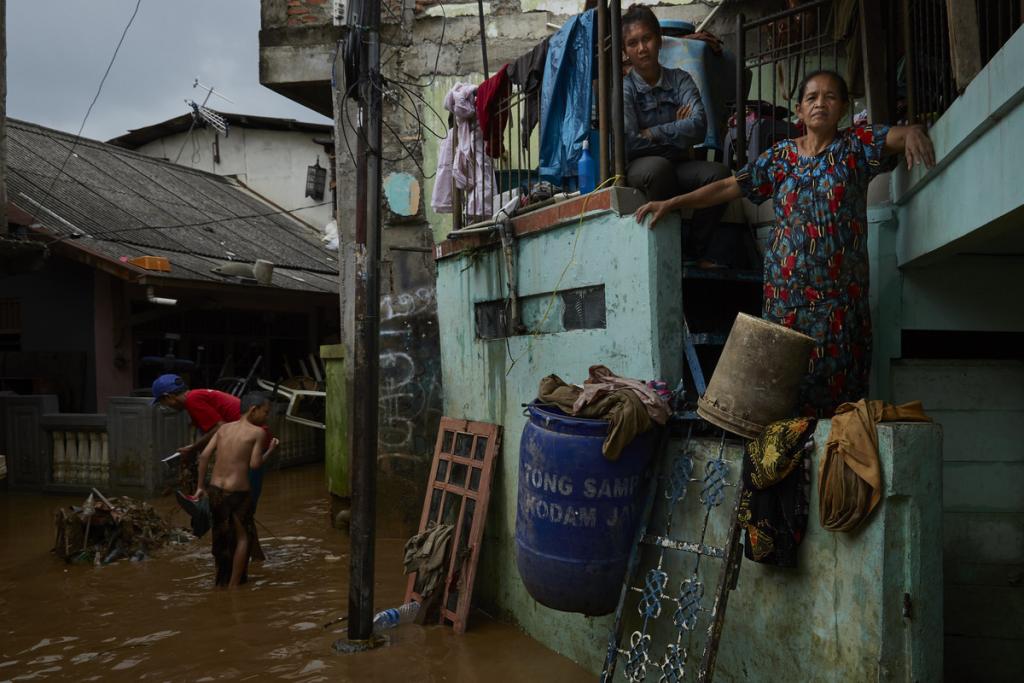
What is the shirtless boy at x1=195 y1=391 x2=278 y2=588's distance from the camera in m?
7.47

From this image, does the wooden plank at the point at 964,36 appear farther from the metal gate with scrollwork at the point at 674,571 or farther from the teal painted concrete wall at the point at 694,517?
the metal gate with scrollwork at the point at 674,571

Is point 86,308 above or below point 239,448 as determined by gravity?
above

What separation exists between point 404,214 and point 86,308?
5944 millimetres

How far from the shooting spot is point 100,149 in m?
17.7

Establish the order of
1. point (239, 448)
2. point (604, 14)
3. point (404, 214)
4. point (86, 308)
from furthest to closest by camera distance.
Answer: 1. point (86, 308)
2. point (404, 214)
3. point (239, 448)
4. point (604, 14)

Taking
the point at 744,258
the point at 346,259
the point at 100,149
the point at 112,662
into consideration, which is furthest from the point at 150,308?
the point at 744,258

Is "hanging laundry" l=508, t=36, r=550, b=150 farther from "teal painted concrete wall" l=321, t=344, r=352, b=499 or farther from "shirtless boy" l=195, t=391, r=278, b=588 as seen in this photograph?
"teal painted concrete wall" l=321, t=344, r=352, b=499

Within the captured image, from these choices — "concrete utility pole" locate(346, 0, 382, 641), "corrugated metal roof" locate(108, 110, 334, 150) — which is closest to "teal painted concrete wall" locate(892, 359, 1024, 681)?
"concrete utility pole" locate(346, 0, 382, 641)

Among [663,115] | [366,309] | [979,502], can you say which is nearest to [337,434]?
[366,309]

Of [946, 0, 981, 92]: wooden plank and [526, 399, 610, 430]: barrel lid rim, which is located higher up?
[946, 0, 981, 92]: wooden plank

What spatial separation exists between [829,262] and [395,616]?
3903mm

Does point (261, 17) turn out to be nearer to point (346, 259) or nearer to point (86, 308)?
point (346, 259)

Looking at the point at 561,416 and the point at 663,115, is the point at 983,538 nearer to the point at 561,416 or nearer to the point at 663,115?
the point at 561,416

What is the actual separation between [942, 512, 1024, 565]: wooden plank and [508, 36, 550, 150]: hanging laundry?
3.61 metres
